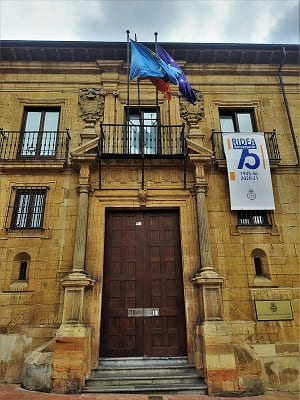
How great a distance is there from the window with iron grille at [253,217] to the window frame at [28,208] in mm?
5686

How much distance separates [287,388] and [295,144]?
681 centimetres

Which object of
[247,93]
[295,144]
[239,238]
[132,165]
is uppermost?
[247,93]

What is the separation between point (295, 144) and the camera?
918cm

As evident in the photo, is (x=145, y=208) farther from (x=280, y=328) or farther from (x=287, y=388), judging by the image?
(x=287, y=388)

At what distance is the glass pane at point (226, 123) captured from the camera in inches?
380

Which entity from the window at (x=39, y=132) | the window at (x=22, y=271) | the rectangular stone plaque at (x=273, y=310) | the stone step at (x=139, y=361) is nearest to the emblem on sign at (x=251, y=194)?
the rectangular stone plaque at (x=273, y=310)

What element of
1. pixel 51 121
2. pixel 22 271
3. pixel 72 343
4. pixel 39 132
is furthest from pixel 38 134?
pixel 72 343

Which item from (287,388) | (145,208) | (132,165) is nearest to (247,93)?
(132,165)

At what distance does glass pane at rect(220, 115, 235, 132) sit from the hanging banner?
2.39 feet

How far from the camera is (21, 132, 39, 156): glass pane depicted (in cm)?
896

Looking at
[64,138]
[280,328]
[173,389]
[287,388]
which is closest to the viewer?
[173,389]

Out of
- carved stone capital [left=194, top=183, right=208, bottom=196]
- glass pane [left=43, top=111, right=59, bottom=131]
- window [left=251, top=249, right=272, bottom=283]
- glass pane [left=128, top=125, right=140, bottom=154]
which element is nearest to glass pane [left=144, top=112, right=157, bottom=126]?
glass pane [left=128, top=125, right=140, bottom=154]

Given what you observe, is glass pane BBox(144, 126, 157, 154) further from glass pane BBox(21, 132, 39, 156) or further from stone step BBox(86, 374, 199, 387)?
stone step BBox(86, 374, 199, 387)

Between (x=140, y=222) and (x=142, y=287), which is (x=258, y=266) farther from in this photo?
(x=140, y=222)
